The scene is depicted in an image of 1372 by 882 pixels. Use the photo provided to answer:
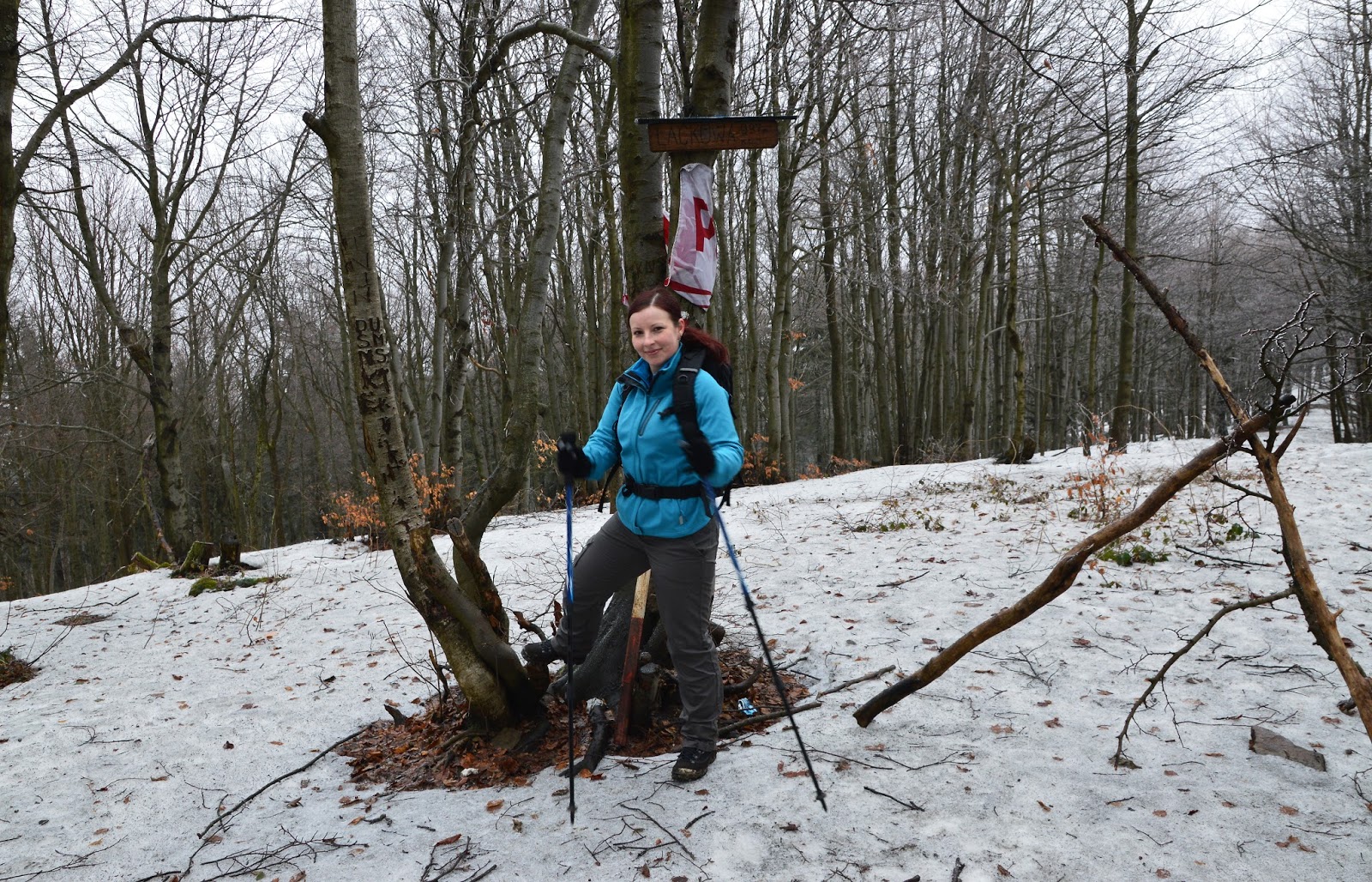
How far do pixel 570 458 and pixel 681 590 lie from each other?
726 mm

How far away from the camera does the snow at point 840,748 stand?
2.52m

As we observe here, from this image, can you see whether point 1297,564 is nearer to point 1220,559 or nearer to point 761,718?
point 761,718

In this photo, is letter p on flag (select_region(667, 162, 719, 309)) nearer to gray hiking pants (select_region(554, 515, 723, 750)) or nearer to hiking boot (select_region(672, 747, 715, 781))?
gray hiking pants (select_region(554, 515, 723, 750))

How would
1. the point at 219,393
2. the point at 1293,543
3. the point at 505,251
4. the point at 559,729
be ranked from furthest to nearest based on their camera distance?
the point at 219,393 → the point at 505,251 → the point at 559,729 → the point at 1293,543

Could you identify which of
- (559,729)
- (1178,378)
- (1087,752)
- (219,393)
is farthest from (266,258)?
(1178,378)

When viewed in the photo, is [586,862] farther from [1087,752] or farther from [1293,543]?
[1293,543]

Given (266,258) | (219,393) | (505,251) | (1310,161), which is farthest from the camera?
(219,393)

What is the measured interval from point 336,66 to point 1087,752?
14.9 feet

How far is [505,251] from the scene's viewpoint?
15805 mm

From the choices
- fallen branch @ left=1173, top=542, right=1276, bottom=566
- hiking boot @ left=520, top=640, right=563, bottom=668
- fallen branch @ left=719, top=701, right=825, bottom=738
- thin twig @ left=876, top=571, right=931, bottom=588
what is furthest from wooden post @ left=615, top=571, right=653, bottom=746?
fallen branch @ left=1173, top=542, right=1276, bottom=566

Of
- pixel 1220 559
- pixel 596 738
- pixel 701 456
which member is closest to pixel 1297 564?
pixel 701 456

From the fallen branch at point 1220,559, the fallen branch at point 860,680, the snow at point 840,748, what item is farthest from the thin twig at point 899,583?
the fallen branch at point 1220,559

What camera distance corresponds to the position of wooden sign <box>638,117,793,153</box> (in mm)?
3451

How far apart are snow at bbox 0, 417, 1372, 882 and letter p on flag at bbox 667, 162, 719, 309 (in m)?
2.30
